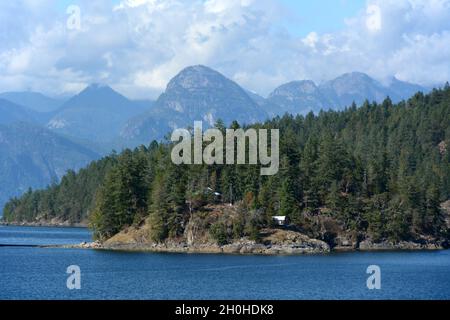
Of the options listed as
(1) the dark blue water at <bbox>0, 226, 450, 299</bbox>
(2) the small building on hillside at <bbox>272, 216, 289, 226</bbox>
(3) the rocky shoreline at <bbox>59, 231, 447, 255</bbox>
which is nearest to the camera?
(1) the dark blue water at <bbox>0, 226, 450, 299</bbox>

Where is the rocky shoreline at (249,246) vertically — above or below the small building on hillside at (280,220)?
below

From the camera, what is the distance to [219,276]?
91.2 m

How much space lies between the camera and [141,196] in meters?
138

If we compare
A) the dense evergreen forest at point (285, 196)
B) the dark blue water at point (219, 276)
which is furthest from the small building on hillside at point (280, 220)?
the dark blue water at point (219, 276)

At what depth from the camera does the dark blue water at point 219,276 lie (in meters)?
77.2

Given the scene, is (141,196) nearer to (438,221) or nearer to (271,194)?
(271,194)

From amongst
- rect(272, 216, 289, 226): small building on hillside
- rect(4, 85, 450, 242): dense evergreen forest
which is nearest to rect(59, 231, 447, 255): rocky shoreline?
rect(4, 85, 450, 242): dense evergreen forest

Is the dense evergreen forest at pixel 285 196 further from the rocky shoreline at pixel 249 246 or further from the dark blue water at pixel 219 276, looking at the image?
the dark blue water at pixel 219 276

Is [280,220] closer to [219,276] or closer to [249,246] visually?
[249,246]

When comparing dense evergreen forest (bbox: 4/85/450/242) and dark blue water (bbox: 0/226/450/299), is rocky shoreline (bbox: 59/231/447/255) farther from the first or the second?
dark blue water (bbox: 0/226/450/299)

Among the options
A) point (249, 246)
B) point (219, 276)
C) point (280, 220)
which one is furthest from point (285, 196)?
point (219, 276)

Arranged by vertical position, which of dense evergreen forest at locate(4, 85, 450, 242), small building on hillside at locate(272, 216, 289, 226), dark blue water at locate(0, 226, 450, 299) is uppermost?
dense evergreen forest at locate(4, 85, 450, 242)

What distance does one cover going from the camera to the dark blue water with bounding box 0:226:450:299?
7725 centimetres
